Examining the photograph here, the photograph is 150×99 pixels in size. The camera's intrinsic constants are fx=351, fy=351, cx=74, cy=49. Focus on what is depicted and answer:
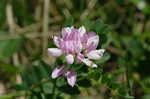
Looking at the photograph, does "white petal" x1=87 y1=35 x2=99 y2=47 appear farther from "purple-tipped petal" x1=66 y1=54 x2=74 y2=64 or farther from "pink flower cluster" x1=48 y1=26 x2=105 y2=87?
"purple-tipped petal" x1=66 y1=54 x2=74 y2=64

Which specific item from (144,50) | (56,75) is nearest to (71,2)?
(144,50)

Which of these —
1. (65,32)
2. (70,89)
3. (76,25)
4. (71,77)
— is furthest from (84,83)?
(76,25)

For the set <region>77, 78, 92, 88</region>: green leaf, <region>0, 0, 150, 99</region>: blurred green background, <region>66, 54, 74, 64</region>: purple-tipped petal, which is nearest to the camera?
<region>66, 54, 74, 64</region>: purple-tipped petal

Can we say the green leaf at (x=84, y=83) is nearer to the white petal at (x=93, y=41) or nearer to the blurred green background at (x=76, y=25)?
the white petal at (x=93, y=41)

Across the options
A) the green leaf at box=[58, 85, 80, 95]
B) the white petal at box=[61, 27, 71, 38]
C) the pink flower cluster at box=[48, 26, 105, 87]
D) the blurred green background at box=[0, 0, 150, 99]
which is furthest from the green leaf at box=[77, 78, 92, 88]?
the blurred green background at box=[0, 0, 150, 99]

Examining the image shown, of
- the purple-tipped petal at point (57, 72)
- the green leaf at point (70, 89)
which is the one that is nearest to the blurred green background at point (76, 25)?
the green leaf at point (70, 89)

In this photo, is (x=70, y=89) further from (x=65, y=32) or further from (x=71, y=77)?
(x=65, y=32)

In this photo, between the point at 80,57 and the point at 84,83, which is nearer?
the point at 80,57

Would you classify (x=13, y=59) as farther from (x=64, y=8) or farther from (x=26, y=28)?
(x=64, y=8)
